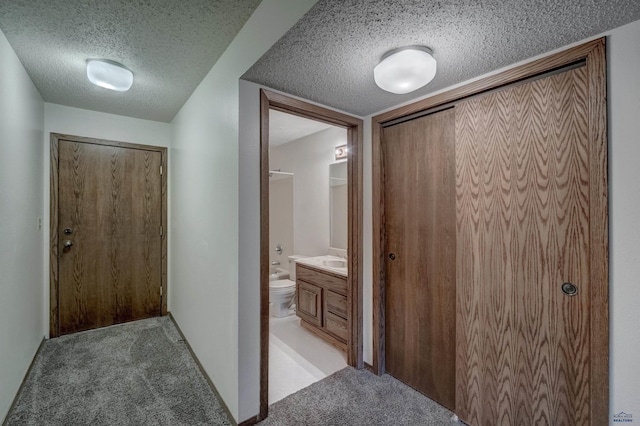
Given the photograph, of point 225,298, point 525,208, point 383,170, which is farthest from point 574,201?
point 225,298

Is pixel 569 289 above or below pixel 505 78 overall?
below

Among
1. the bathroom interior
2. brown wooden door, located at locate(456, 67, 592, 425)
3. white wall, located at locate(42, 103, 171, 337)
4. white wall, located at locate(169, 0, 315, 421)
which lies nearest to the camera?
brown wooden door, located at locate(456, 67, 592, 425)

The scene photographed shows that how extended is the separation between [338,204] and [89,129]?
2.77m


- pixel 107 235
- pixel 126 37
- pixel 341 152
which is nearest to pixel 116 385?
pixel 107 235

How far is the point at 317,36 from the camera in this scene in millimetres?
1323

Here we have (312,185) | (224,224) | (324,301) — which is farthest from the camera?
(312,185)

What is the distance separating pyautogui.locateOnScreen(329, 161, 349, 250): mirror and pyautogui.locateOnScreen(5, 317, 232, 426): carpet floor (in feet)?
6.21

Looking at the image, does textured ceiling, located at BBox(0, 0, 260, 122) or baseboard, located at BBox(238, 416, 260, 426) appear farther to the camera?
baseboard, located at BBox(238, 416, 260, 426)

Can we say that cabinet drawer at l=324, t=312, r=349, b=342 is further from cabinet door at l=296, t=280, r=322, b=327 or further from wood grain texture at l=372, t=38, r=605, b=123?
wood grain texture at l=372, t=38, r=605, b=123

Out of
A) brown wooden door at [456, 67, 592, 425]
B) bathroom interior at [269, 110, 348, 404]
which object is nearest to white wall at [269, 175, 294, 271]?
bathroom interior at [269, 110, 348, 404]

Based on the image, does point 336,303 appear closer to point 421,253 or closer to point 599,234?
point 421,253

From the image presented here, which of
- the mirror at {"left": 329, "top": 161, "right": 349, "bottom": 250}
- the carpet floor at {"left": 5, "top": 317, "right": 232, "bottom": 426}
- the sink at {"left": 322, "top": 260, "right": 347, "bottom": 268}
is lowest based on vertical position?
the carpet floor at {"left": 5, "top": 317, "right": 232, "bottom": 426}

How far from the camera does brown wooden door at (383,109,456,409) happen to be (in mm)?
1896

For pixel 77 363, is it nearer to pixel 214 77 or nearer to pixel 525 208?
pixel 214 77
